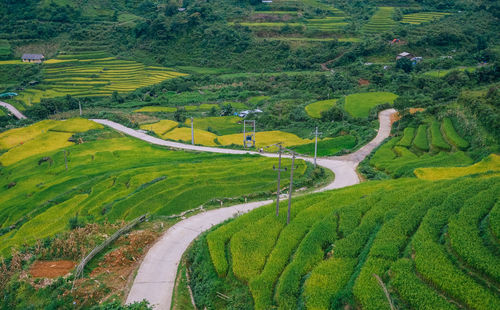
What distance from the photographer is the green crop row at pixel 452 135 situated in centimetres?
3128

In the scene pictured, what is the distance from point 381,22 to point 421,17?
1026cm

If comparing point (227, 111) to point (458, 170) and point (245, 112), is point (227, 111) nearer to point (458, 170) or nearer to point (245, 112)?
point (245, 112)

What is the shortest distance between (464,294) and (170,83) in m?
72.2

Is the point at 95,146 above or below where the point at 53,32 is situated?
below

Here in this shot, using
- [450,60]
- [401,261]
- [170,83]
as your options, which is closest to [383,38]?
[450,60]

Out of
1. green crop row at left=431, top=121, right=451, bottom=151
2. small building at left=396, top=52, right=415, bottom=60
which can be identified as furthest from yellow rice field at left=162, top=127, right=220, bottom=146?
small building at left=396, top=52, right=415, bottom=60

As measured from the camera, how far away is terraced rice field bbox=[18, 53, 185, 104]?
72062 millimetres

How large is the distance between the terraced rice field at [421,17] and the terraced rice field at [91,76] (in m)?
57.7

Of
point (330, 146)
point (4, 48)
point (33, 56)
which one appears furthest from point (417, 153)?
point (4, 48)

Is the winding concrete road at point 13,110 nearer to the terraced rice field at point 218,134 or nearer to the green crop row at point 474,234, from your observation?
the terraced rice field at point 218,134

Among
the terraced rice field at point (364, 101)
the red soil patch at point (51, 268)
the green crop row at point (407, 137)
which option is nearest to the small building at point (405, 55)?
the terraced rice field at point (364, 101)

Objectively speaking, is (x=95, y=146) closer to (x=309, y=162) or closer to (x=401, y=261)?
(x=309, y=162)

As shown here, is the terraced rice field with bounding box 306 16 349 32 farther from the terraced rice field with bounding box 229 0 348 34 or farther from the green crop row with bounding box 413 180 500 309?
the green crop row with bounding box 413 180 500 309

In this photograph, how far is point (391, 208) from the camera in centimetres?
1752
